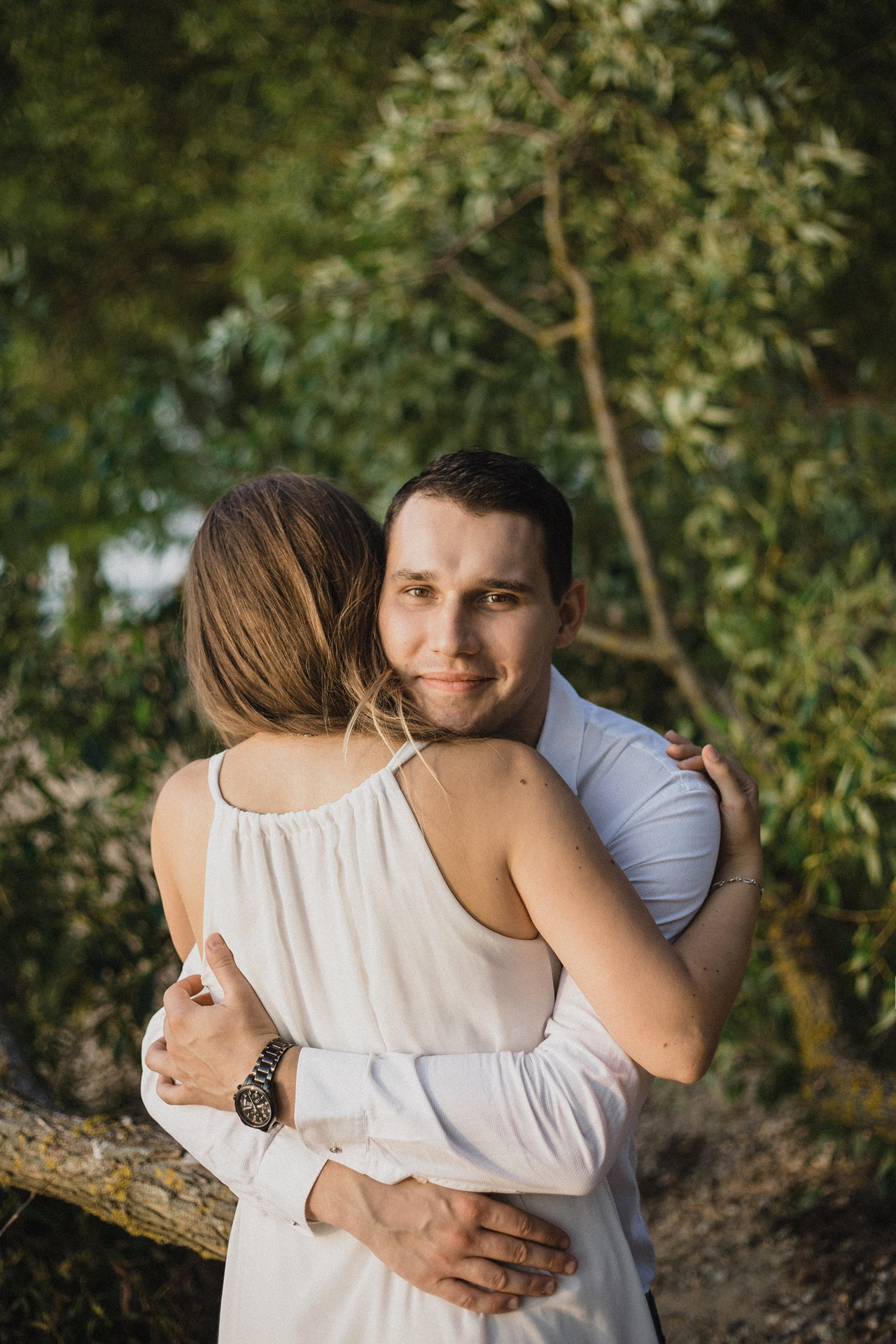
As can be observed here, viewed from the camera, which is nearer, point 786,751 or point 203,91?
point 786,751

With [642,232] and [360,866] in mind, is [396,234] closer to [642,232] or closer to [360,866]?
[642,232]

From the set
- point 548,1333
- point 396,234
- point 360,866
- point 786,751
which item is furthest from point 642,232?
point 548,1333

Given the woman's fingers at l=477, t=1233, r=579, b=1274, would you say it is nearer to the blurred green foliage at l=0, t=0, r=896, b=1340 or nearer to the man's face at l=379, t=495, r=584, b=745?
the man's face at l=379, t=495, r=584, b=745

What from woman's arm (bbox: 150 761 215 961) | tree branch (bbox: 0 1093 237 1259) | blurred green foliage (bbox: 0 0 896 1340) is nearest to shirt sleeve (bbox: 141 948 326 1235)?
woman's arm (bbox: 150 761 215 961)

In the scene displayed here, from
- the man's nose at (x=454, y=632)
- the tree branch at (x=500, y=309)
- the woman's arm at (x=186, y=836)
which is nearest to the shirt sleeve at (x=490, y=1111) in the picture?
the woman's arm at (x=186, y=836)

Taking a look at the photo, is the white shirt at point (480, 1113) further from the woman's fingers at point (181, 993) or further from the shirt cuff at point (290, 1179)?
the woman's fingers at point (181, 993)

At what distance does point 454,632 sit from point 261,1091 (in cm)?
66

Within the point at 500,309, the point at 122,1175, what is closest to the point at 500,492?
the point at 122,1175

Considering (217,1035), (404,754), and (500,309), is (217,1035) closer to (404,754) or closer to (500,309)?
(404,754)

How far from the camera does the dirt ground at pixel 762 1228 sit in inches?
113

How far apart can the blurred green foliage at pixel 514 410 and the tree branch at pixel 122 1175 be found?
1.45ft

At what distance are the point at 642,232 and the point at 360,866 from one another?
3240mm

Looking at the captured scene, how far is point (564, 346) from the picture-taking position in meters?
4.55

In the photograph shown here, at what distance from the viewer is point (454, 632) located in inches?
60.7
